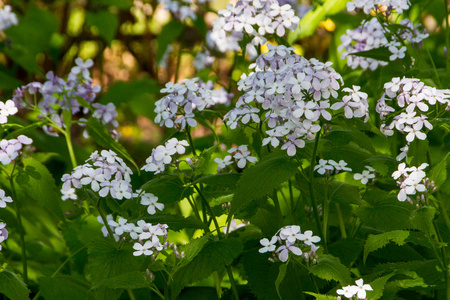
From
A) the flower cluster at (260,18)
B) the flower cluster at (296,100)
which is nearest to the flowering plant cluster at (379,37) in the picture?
the flower cluster at (260,18)

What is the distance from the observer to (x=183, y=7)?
483cm

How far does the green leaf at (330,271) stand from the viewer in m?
2.03

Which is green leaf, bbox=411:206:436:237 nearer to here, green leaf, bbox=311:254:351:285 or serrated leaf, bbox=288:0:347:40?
green leaf, bbox=311:254:351:285

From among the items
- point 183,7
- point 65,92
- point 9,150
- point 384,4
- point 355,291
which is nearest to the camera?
point 355,291

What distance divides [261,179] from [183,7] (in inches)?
118

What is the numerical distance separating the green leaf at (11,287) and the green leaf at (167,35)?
2932 millimetres

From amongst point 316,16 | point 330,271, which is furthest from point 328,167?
point 316,16

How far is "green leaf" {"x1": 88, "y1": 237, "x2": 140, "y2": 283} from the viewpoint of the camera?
7.07ft

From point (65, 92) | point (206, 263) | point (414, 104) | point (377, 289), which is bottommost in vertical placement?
point (377, 289)

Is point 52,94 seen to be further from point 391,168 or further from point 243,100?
point 391,168

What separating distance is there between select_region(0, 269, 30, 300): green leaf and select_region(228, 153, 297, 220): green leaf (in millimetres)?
829

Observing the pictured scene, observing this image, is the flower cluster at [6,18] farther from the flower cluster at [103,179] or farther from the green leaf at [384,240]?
the green leaf at [384,240]

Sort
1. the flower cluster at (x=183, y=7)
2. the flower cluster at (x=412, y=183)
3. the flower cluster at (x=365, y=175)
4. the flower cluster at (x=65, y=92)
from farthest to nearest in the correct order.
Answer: the flower cluster at (x=183, y=7)
the flower cluster at (x=65, y=92)
the flower cluster at (x=365, y=175)
the flower cluster at (x=412, y=183)

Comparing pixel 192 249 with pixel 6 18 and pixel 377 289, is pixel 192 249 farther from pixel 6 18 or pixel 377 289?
pixel 6 18
